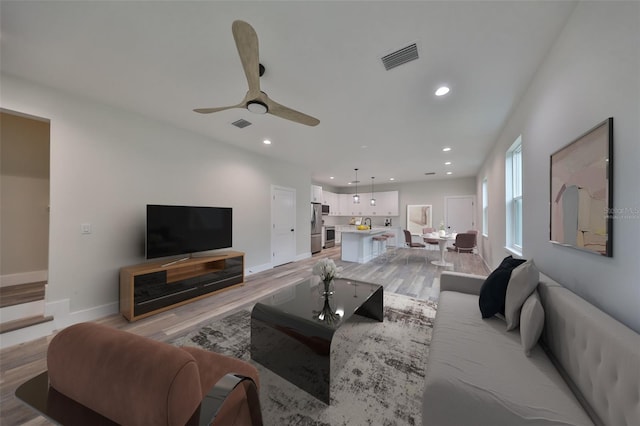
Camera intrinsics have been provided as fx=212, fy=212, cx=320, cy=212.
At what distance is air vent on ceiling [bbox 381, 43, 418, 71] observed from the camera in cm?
179

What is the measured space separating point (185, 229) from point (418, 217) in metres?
7.92

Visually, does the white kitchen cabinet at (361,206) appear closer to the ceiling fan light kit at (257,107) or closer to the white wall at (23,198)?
the ceiling fan light kit at (257,107)

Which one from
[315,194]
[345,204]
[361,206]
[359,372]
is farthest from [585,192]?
Result: [345,204]

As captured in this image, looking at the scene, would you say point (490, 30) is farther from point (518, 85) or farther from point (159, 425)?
point (159, 425)

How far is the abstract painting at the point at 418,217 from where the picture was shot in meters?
8.28

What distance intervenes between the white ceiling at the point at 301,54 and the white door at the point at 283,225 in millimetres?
2388

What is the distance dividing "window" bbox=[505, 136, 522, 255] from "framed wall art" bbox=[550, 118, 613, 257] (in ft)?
5.07

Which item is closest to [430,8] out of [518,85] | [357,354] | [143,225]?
[518,85]

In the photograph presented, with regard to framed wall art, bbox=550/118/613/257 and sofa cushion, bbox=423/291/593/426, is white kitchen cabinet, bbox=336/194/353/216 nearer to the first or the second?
framed wall art, bbox=550/118/613/257

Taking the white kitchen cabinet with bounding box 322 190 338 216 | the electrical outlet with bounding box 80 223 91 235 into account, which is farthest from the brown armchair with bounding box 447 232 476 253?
the electrical outlet with bounding box 80 223 91 235

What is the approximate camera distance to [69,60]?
1977 millimetres

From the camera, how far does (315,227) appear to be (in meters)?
7.14

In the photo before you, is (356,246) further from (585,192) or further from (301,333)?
(585,192)

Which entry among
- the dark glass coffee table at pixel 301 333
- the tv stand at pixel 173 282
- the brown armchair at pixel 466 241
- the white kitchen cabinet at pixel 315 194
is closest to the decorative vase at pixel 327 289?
the dark glass coffee table at pixel 301 333
